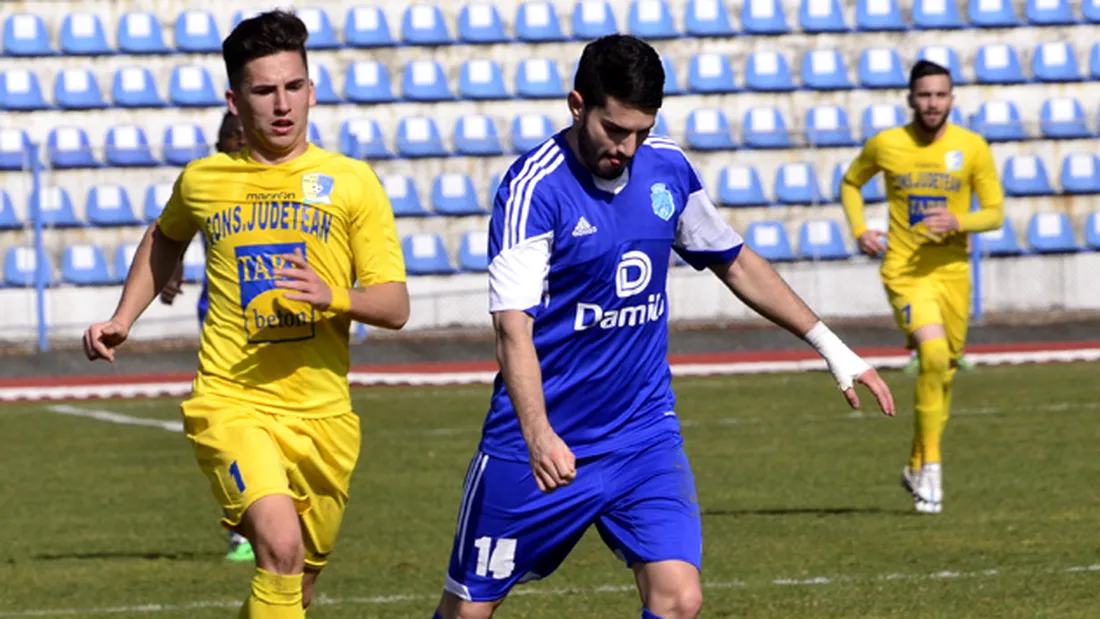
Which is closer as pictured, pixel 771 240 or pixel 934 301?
pixel 934 301

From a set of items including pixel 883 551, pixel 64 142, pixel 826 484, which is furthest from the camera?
pixel 64 142

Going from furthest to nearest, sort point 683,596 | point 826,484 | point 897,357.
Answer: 1. point 897,357
2. point 826,484
3. point 683,596

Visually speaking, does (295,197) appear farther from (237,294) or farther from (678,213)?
(678,213)

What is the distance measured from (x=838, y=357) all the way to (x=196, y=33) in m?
21.5

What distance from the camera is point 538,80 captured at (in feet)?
85.6

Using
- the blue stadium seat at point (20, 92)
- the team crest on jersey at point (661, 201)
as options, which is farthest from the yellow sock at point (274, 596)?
the blue stadium seat at point (20, 92)

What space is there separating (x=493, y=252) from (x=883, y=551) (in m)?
4.75

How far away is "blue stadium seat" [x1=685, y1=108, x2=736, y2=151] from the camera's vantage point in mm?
25703

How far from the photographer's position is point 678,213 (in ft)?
18.0

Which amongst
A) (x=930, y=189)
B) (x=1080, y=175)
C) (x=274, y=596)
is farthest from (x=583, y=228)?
(x=1080, y=175)

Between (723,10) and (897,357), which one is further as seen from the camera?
(723,10)

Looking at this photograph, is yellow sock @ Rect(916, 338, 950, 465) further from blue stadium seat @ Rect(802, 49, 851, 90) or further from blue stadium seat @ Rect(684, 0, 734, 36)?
blue stadium seat @ Rect(684, 0, 734, 36)

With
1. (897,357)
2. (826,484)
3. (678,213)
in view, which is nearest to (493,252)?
(678,213)

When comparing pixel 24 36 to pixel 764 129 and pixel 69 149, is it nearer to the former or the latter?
pixel 69 149
